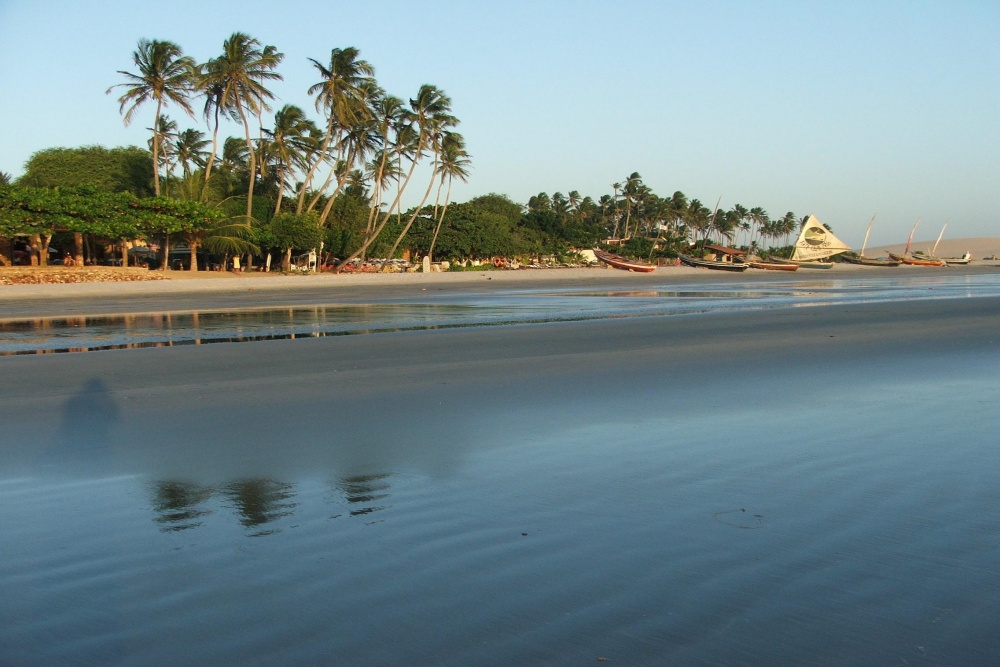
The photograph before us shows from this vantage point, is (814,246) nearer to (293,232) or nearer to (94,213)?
(293,232)

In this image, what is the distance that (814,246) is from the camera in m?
81.3

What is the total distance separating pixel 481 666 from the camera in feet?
8.84

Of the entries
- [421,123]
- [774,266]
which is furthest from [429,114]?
[774,266]

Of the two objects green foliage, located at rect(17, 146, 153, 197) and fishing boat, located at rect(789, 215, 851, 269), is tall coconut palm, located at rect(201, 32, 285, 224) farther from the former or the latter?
fishing boat, located at rect(789, 215, 851, 269)

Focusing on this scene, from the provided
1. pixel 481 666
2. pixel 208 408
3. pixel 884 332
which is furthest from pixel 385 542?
pixel 884 332

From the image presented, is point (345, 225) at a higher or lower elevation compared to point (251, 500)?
higher

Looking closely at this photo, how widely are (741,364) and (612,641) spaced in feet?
25.8

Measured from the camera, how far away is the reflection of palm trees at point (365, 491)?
14.5 feet

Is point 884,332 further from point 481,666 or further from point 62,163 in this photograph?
point 62,163

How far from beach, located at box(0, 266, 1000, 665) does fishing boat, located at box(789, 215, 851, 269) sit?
248 ft

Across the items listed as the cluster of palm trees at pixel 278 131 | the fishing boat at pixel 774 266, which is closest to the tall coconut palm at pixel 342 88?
the cluster of palm trees at pixel 278 131

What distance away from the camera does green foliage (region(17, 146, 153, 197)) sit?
185ft

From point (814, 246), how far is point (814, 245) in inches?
3.6

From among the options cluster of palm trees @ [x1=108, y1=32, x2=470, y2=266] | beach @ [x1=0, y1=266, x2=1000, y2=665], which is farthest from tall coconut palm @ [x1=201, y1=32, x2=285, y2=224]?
beach @ [x1=0, y1=266, x2=1000, y2=665]
